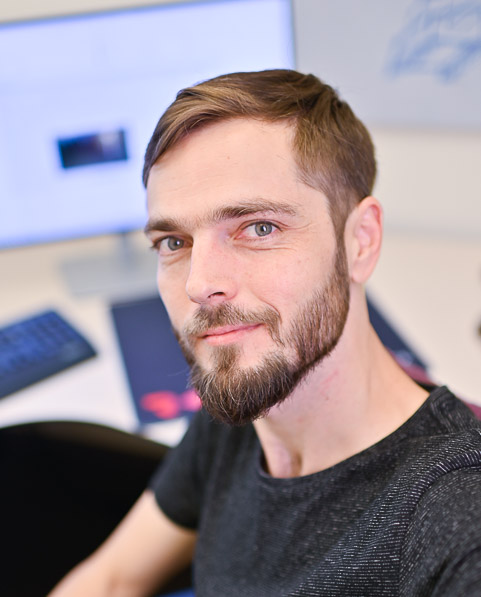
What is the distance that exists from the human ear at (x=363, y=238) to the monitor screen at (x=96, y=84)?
588 millimetres

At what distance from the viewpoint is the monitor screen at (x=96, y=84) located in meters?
1.16

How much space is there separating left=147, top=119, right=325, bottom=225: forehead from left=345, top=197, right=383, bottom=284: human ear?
0.21ft

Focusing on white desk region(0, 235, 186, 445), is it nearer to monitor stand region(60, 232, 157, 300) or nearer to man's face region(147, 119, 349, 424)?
monitor stand region(60, 232, 157, 300)

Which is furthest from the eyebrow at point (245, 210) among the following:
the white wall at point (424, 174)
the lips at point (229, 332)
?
the white wall at point (424, 174)

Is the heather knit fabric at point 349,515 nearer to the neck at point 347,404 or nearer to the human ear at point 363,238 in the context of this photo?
the neck at point 347,404

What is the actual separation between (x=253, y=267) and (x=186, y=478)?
0.36 m

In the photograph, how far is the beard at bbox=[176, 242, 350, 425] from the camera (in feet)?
2.13

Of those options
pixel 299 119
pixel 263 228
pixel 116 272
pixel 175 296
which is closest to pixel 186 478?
pixel 175 296

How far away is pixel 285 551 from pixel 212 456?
20 cm

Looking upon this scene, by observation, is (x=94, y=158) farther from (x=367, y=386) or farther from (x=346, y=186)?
(x=367, y=386)

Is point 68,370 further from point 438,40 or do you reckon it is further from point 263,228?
point 438,40

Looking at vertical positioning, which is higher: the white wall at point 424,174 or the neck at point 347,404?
the white wall at point 424,174

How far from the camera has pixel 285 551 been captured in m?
0.70

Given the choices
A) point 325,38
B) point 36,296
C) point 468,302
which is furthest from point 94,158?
point 468,302
